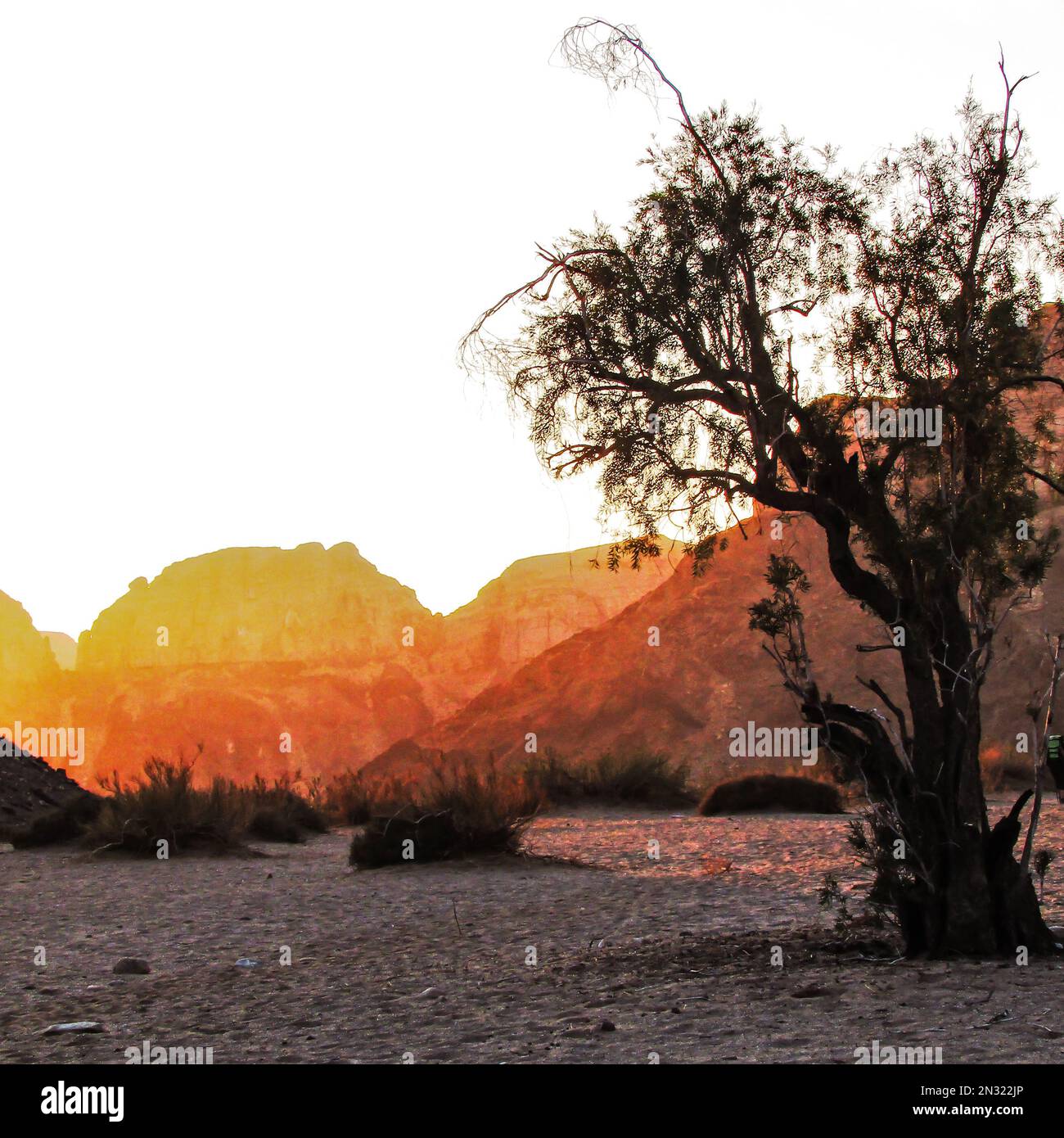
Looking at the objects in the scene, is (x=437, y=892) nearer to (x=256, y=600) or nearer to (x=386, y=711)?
(x=386, y=711)

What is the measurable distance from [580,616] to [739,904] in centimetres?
11177

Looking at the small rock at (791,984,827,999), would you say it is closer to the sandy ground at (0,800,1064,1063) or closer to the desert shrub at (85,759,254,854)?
the sandy ground at (0,800,1064,1063)

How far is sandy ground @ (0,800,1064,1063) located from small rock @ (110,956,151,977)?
0.06 metres

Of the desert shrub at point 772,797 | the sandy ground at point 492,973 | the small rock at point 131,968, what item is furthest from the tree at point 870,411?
the desert shrub at point 772,797

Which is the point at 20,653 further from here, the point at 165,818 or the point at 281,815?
the point at 165,818

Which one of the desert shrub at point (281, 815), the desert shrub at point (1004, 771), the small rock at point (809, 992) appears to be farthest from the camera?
the desert shrub at point (1004, 771)

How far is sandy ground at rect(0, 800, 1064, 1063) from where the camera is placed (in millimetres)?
4836

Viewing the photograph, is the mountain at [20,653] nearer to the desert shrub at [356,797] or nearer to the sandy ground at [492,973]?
the desert shrub at [356,797]

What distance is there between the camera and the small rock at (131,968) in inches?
268

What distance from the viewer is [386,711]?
357ft

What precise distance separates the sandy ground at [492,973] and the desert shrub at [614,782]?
33.9 ft

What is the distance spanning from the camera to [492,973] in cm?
665

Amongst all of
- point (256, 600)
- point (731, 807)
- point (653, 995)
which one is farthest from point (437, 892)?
point (256, 600)

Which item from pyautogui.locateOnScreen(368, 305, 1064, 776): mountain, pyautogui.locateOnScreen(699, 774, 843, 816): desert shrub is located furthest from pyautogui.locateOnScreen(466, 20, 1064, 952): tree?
pyautogui.locateOnScreen(368, 305, 1064, 776): mountain
